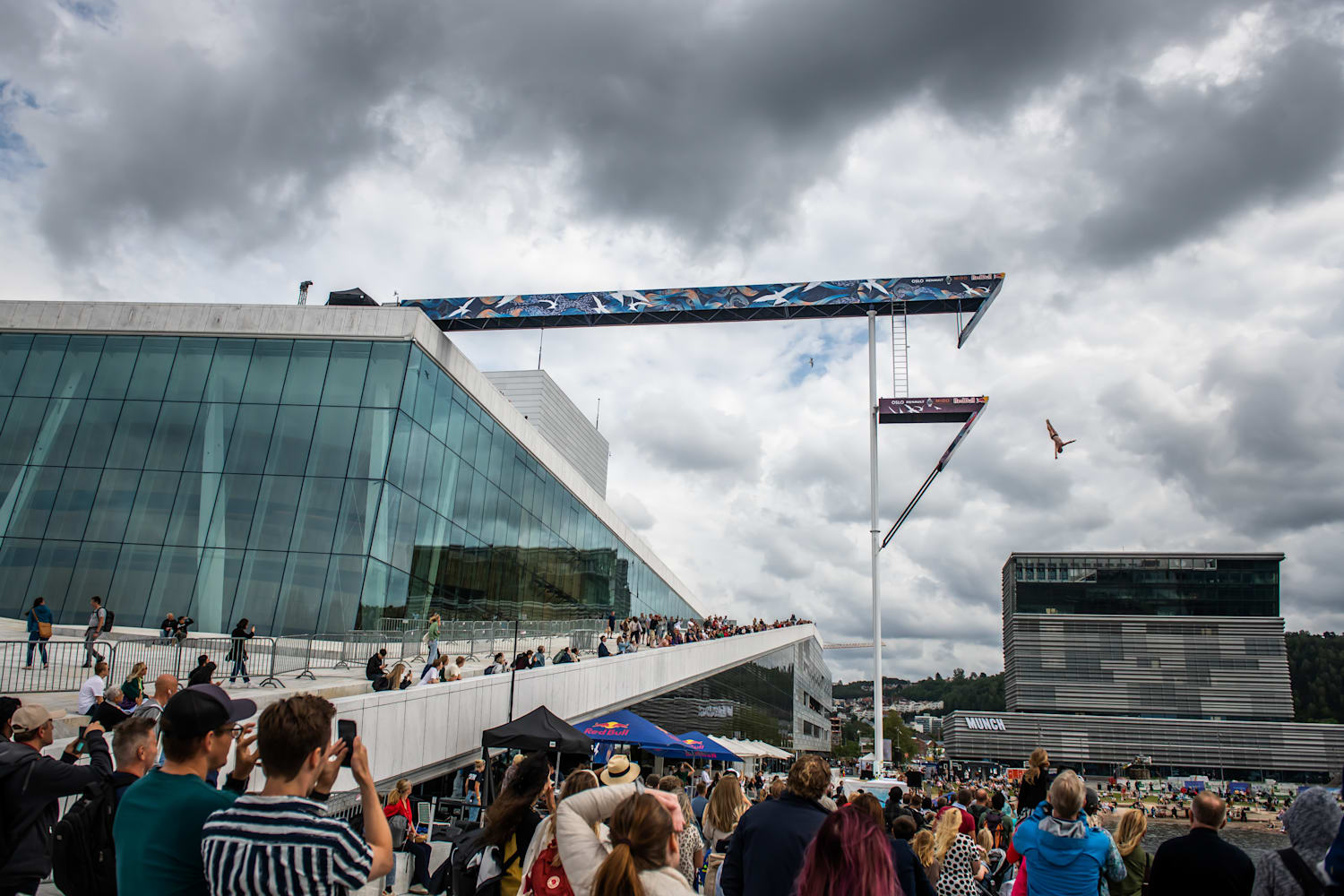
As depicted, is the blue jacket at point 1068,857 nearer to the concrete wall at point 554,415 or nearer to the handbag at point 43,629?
the handbag at point 43,629

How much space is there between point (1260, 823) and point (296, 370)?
87.0 meters

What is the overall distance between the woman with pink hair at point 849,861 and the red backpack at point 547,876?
113 centimetres

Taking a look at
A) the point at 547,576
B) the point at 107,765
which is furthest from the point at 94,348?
the point at 107,765

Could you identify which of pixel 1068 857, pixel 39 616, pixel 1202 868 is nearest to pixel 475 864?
pixel 1068 857

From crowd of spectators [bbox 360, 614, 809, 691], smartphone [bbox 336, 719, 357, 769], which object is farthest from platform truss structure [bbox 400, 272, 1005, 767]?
smartphone [bbox 336, 719, 357, 769]

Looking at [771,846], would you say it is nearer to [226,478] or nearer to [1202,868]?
[1202,868]

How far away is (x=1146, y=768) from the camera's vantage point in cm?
9725

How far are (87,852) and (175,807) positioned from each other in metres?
1.59

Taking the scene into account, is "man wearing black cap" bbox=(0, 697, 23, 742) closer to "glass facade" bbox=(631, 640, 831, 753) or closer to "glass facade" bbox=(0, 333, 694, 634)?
"glass facade" bbox=(0, 333, 694, 634)

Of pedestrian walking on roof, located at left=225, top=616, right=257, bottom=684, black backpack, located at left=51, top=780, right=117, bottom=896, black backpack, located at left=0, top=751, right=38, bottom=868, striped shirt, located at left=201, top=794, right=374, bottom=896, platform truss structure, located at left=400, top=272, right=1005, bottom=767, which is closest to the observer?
striped shirt, located at left=201, top=794, right=374, bottom=896

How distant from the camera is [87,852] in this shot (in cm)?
384

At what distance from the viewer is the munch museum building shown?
320ft

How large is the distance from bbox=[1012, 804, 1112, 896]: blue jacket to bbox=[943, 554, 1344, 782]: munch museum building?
10397cm

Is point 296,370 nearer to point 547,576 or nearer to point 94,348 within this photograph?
point 94,348
